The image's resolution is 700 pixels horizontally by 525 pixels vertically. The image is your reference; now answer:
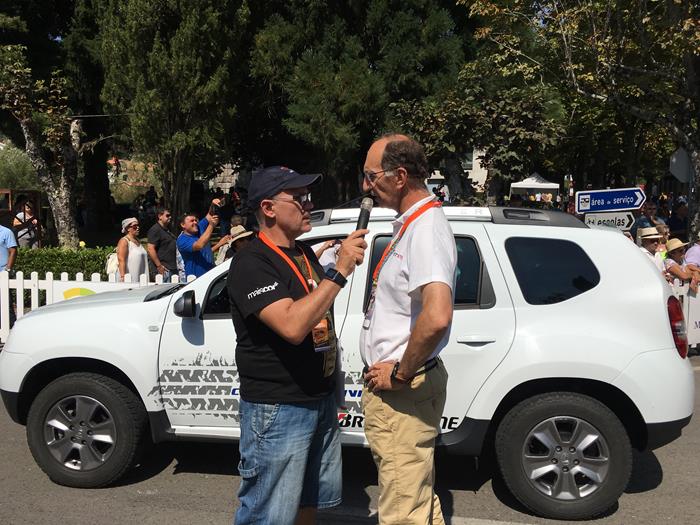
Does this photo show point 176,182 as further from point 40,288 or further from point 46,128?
point 40,288

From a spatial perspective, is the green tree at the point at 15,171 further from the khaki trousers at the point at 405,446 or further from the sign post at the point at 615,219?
the khaki trousers at the point at 405,446

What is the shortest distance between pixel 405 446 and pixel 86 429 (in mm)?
2509

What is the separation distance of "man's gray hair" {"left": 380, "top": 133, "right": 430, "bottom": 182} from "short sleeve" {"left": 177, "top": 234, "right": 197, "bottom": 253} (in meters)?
6.17

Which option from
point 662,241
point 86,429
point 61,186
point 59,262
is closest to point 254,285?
point 86,429

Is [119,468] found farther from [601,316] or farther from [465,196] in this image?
[465,196]

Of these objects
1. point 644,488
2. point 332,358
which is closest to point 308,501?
point 332,358

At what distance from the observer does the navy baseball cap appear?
283cm

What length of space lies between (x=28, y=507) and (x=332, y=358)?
8.21 feet

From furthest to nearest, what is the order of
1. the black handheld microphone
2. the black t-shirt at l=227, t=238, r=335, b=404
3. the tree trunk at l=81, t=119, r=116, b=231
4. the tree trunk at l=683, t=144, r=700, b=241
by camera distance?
the tree trunk at l=81, t=119, r=116, b=231, the tree trunk at l=683, t=144, r=700, b=241, the black handheld microphone, the black t-shirt at l=227, t=238, r=335, b=404

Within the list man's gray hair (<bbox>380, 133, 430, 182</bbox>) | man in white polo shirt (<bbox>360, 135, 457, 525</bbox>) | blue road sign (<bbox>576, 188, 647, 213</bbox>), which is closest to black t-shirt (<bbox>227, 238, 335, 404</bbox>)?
man in white polo shirt (<bbox>360, 135, 457, 525</bbox>)

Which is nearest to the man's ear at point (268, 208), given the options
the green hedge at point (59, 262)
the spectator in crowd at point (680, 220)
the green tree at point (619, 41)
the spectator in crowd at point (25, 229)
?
the green hedge at point (59, 262)

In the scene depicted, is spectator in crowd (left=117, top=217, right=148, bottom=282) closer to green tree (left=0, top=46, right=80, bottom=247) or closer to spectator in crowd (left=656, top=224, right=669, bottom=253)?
spectator in crowd (left=656, top=224, right=669, bottom=253)

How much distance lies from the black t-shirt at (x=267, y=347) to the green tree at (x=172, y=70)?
13.2 metres

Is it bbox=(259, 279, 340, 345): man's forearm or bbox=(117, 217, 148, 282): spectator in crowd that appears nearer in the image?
bbox=(259, 279, 340, 345): man's forearm
